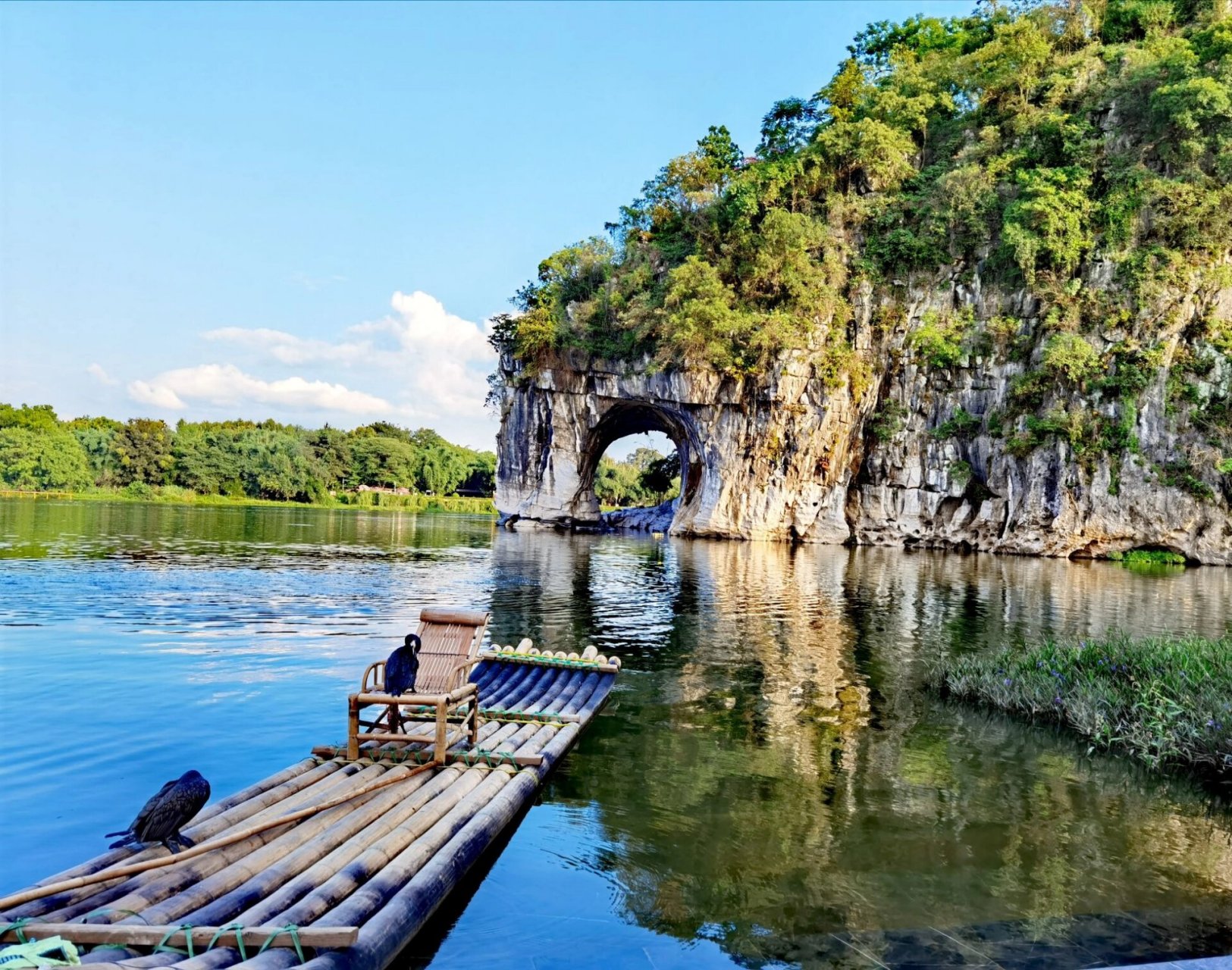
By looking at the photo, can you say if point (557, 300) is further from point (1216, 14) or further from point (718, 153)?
point (1216, 14)

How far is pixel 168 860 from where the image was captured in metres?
4.36

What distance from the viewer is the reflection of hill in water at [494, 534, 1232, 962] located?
532 cm

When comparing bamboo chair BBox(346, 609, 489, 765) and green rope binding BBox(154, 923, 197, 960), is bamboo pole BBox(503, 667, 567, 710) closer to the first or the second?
bamboo chair BBox(346, 609, 489, 765)

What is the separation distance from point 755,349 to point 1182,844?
35103 mm

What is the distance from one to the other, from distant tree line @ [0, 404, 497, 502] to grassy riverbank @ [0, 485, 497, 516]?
0.91 meters

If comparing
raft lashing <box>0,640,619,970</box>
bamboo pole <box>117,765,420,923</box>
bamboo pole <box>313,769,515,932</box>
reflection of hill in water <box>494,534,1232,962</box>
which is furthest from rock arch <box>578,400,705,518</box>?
bamboo pole <box>117,765,420,923</box>

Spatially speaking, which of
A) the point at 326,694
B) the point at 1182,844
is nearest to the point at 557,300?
the point at 326,694

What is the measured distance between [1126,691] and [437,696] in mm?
7854

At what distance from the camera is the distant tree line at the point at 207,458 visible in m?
67.0

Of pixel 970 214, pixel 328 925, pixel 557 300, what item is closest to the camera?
pixel 328 925

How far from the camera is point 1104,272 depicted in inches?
1436

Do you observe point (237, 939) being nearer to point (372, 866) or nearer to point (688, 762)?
point (372, 866)

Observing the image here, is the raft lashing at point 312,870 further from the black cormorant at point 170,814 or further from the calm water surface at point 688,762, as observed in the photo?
the calm water surface at point 688,762

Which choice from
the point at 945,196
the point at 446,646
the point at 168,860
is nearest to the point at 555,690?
the point at 446,646
